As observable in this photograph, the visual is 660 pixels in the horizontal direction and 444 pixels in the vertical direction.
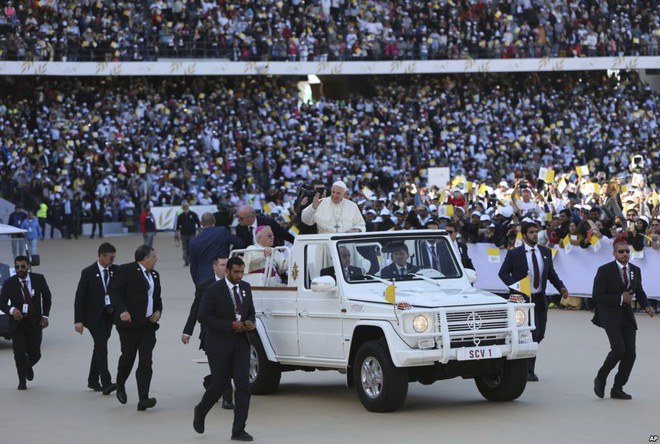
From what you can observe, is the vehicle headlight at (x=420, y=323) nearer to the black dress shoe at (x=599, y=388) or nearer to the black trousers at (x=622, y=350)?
the black trousers at (x=622, y=350)

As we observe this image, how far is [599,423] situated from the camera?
1198 centimetres

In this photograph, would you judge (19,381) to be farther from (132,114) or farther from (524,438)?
(132,114)

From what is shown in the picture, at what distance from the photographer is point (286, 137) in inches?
→ 1987

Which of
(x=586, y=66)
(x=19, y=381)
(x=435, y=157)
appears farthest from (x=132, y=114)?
(x=19, y=381)

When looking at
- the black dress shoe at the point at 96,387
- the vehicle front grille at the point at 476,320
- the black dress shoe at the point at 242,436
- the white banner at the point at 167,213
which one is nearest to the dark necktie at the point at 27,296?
the black dress shoe at the point at 96,387

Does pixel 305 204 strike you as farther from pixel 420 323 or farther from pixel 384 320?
pixel 420 323

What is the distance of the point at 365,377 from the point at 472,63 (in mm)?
44671

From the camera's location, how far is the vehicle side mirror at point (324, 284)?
42.4ft

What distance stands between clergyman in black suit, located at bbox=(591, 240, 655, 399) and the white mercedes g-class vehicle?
0.76 metres

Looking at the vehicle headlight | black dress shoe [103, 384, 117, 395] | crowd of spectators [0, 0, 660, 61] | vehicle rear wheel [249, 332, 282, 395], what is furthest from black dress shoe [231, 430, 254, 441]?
crowd of spectators [0, 0, 660, 61]

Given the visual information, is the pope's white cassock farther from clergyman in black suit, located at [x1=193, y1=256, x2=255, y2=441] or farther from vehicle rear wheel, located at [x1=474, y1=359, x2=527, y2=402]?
clergyman in black suit, located at [x1=193, y1=256, x2=255, y2=441]

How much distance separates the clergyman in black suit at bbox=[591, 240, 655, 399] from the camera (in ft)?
42.8

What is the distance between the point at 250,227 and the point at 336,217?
1489 mm

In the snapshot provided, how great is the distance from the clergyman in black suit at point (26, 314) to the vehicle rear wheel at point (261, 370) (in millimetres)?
2658
